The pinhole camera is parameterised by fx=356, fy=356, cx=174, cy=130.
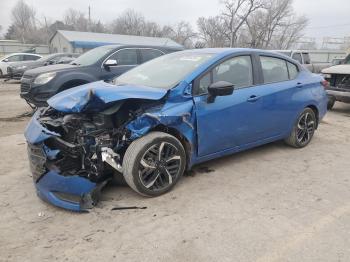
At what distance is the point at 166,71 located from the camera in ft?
15.4

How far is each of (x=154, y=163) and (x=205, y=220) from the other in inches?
33.5

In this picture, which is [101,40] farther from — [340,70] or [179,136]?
[179,136]

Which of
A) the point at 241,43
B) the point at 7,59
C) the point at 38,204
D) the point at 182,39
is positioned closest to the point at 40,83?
the point at 38,204

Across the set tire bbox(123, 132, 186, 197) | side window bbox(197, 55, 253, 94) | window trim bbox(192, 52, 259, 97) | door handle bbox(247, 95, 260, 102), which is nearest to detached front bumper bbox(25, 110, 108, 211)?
tire bbox(123, 132, 186, 197)

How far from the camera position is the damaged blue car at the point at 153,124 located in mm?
3693

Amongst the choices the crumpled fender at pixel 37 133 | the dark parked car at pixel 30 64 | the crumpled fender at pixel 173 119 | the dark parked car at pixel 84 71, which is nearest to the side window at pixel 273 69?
the crumpled fender at pixel 173 119

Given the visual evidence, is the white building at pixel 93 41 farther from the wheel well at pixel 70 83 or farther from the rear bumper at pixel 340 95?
the wheel well at pixel 70 83

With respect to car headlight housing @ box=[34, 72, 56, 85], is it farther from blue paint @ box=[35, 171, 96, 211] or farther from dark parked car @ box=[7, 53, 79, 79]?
dark parked car @ box=[7, 53, 79, 79]

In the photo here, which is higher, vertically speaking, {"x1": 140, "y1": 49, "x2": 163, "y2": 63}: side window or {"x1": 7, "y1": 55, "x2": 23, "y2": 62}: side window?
{"x1": 140, "y1": 49, "x2": 163, "y2": 63}: side window

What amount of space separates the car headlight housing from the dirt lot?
2.90 metres

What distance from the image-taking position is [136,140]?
386 centimetres

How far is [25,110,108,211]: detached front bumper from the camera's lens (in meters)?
3.58

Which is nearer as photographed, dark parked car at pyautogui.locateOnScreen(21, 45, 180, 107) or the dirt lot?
the dirt lot

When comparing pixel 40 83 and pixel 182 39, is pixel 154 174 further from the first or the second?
pixel 182 39
